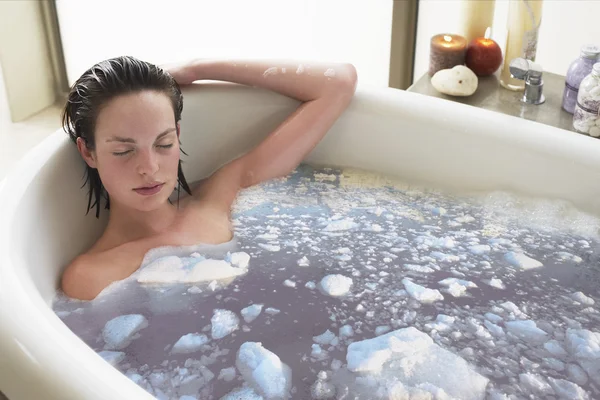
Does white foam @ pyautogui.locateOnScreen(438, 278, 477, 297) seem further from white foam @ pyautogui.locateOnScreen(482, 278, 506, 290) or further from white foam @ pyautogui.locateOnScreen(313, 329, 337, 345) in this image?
white foam @ pyautogui.locateOnScreen(313, 329, 337, 345)

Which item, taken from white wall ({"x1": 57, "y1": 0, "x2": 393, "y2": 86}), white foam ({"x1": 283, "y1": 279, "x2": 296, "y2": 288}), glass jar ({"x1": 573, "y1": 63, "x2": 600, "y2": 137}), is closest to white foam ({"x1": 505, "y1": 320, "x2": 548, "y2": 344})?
white foam ({"x1": 283, "y1": 279, "x2": 296, "y2": 288})

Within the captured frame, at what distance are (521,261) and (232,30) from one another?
4.34 ft

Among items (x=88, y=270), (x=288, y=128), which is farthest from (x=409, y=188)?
(x=88, y=270)

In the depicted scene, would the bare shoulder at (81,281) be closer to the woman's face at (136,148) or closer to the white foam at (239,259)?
the woman's face at (136,148)

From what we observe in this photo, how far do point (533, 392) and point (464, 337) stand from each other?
152 mm

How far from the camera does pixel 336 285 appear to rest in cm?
138

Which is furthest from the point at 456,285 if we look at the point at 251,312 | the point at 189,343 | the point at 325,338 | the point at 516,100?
the point at 516,100

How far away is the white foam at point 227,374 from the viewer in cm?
117

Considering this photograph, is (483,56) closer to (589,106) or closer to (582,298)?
(589,106)

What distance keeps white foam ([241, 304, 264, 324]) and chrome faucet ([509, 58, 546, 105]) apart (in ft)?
2.92

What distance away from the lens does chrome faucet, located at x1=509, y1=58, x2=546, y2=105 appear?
176cm

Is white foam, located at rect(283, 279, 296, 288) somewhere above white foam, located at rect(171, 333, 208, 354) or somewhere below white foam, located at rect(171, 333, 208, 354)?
above

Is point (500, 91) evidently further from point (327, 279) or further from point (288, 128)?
point (327, 279)

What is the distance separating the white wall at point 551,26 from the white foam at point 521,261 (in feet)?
2.37
